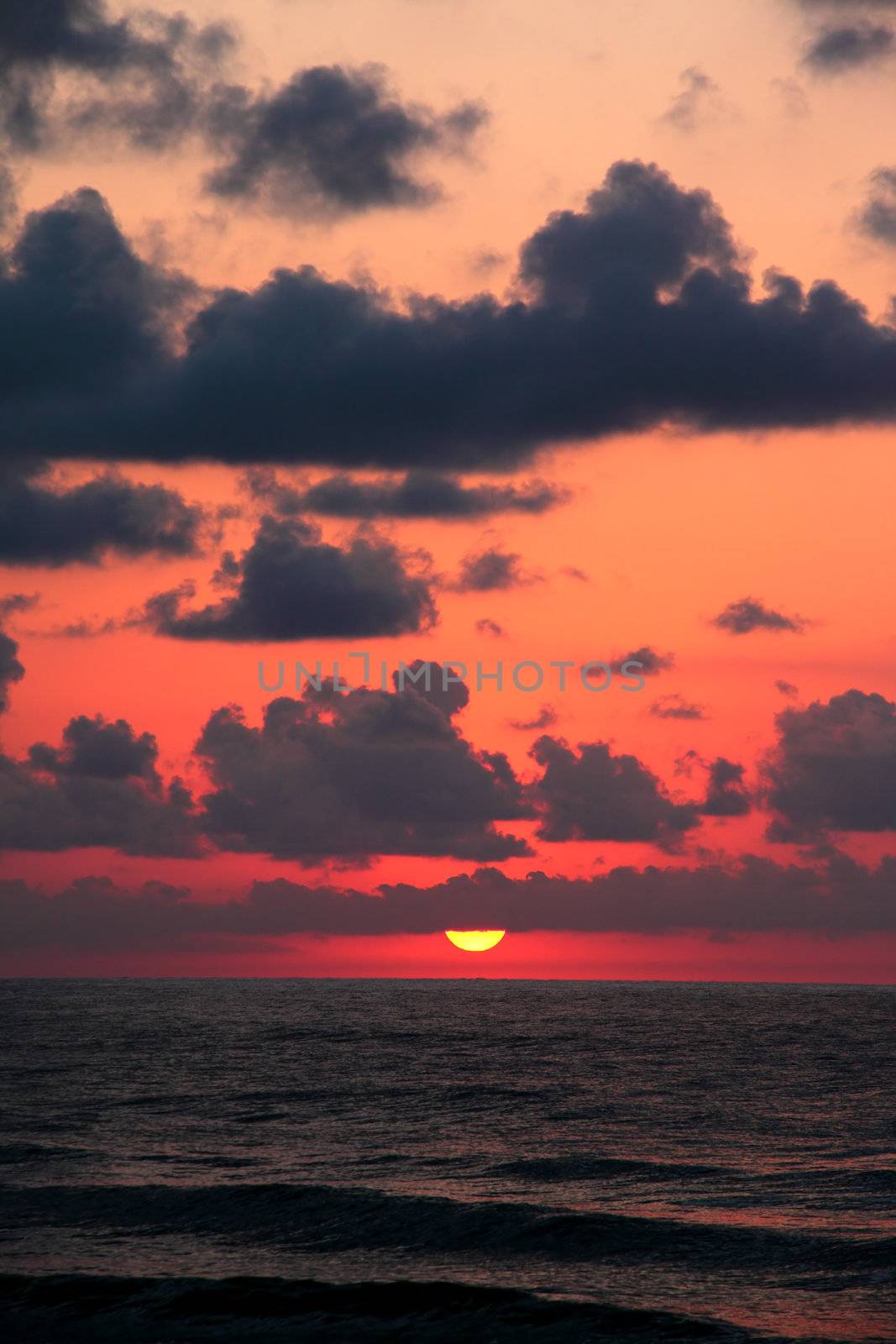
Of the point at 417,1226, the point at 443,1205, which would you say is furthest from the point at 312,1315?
the point at 443,1205

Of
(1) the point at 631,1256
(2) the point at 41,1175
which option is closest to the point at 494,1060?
(2) the point at 41,1175

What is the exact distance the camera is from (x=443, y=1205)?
37.3m

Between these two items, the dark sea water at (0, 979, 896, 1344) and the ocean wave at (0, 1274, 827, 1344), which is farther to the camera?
the dark sea water at (0, 979, 896, 1344)

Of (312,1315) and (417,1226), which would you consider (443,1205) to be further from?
(312,1315)

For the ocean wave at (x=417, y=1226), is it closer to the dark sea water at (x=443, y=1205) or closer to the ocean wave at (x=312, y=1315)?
the dark sea water at (x=443, y=1205)

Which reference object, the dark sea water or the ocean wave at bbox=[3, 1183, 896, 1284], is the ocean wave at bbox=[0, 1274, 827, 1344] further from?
the ocean wave at bbox=[3, 1183, 896, 1284]

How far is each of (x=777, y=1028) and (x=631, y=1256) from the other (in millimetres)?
113212

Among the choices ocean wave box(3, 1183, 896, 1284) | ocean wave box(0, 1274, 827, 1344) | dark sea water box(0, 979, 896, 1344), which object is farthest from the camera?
ocean wave box(3, 1183, 896, 1284)

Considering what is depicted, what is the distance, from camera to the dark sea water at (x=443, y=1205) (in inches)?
1100

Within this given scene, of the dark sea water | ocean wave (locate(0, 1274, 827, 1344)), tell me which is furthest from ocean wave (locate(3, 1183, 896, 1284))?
ocean wave (locate(0, 1274, 827, 1344))

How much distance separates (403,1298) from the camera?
2903 cm

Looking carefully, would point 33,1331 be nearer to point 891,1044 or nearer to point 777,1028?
point 891,1044

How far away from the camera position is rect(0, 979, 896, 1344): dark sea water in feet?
91.7

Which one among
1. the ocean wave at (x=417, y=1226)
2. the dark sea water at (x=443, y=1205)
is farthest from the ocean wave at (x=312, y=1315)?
the ocean wave at (x=417, y=1226)
